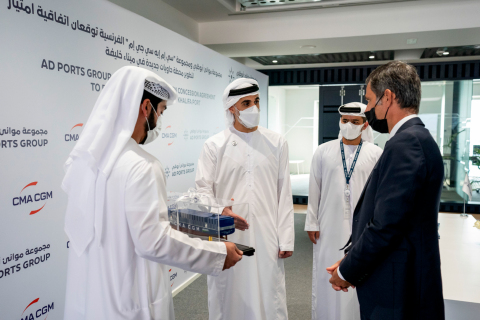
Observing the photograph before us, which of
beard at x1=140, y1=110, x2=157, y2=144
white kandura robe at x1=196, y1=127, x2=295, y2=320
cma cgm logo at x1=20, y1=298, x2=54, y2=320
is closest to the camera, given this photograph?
beard at x1=140, y1=110, x2=157, y2=144

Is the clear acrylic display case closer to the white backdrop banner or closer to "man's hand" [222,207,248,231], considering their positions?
"man's hand" [222,207,248,231]

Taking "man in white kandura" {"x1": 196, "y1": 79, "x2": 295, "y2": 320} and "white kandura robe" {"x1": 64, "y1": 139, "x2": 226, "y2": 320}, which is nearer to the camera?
"white kandura robe" {"x1": 64, "y1": 139, "x2": 226, "y2": 320}

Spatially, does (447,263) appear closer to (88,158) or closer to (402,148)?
(402,148)

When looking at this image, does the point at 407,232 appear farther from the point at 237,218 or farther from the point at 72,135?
the point at 72,135

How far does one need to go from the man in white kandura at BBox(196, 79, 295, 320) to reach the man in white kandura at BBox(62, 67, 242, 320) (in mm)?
929

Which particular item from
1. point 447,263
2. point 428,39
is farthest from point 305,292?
point 428,39

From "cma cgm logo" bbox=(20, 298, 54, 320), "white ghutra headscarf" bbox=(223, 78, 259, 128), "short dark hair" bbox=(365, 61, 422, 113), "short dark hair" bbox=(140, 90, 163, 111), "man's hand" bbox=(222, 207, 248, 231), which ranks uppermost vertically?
"white ghutra headscarf" bbox=(223, 78, 259, 128)

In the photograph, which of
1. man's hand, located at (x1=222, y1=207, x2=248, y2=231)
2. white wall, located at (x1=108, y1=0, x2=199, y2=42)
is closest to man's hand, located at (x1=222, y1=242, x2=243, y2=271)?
man's hand, located at (x1=222, y1=207, x2=248, y2=231)

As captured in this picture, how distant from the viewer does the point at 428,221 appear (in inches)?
57.4

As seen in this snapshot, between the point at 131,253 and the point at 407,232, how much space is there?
1.14 meters

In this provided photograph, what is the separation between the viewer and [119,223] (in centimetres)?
142

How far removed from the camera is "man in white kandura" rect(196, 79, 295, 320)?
2.39 meters

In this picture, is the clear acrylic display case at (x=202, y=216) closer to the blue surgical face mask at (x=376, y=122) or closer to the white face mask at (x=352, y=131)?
the blue surgical face mask at (x=376, y=122)

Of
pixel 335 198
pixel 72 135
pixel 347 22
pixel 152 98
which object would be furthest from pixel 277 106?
pixel 152 98
